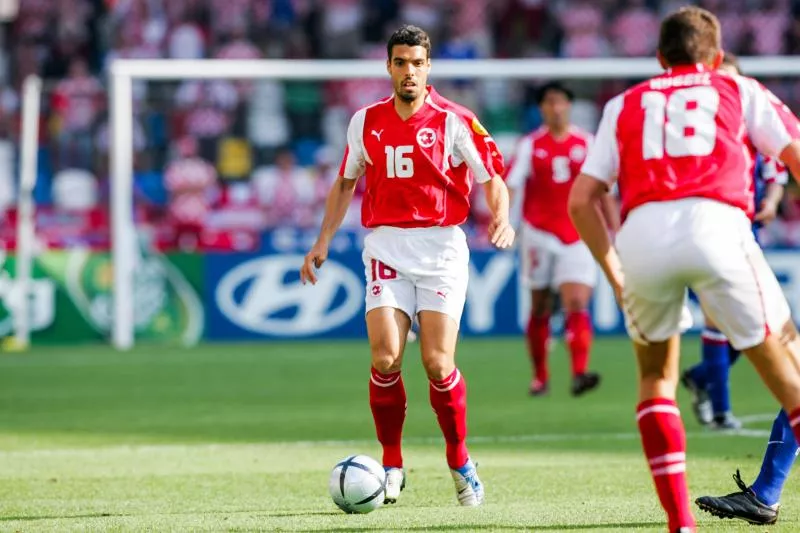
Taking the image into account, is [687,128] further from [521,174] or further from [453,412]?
[521,174]

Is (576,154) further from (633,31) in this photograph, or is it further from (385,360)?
(633,31)

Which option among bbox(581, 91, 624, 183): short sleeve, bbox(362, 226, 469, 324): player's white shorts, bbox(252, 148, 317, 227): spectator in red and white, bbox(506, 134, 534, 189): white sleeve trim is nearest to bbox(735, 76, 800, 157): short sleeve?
bbox(581, 91, 624, 183): short sleeve

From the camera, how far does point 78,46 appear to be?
23.9m

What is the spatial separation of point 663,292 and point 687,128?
0.58 m

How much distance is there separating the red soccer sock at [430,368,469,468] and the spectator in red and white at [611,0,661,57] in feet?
54.1

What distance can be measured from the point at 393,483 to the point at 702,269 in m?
2.55

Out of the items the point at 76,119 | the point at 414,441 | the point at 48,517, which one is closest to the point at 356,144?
the point at 48,517

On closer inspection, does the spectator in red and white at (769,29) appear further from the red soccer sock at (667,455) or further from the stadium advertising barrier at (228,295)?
the red soccer sock at (667,455)

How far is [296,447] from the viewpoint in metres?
9.91

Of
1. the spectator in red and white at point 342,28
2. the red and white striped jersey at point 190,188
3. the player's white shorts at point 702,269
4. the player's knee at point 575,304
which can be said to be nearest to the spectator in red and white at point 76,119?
the red and white striped jersey at point 190,188

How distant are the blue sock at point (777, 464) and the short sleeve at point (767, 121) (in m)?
1.47

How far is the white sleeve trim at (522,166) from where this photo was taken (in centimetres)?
1334

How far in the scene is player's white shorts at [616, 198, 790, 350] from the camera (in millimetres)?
5391

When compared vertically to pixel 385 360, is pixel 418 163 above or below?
above
